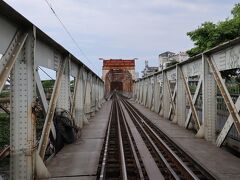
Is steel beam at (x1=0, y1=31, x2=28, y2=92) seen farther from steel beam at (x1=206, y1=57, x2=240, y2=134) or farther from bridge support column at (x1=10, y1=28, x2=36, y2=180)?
steel beam at (x1=206, y1=57, x2=240, y2=134)

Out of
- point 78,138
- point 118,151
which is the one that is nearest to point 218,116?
point 118,151

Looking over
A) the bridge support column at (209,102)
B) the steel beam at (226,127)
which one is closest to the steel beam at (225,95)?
the steel beam at (226,127)

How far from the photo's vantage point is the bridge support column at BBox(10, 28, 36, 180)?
7297 mm

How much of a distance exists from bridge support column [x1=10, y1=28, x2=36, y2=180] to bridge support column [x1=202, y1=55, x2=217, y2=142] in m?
7.04

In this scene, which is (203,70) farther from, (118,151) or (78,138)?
(78,138)

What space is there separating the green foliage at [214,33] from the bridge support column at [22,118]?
66.1 feet

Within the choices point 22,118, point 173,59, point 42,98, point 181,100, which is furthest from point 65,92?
point 173,59

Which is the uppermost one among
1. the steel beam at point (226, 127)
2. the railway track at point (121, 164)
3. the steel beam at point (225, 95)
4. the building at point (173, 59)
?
the building at point (173, 59)

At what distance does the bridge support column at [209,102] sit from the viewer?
12828mm

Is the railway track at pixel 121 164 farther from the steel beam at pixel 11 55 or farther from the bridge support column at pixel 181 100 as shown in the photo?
the bridge support column at pixel 181 100

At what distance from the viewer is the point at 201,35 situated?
2803 centimetres

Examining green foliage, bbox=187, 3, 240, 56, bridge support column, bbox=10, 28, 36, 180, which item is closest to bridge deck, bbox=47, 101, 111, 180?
bridge support column, bbox=10, 28, 36, 180

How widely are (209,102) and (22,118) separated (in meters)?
7.39

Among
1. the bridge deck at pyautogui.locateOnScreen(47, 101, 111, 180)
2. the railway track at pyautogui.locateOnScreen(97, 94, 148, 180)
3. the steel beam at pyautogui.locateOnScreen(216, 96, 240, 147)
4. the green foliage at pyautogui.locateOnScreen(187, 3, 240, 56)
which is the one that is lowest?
the railway track at pyautogui.locateOnScreen(97, 94, 148, 180)
